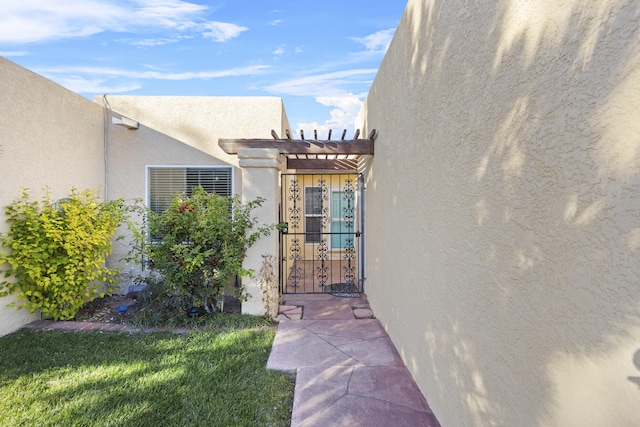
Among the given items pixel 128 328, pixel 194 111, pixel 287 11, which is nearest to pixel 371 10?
pixel 287 11

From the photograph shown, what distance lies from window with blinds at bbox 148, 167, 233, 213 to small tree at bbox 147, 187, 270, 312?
61.4 inches

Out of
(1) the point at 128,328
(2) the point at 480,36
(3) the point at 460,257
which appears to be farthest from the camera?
(1) the point at 128,328

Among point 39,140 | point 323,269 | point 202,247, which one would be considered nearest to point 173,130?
point 39,140

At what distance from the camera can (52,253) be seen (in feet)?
17.2

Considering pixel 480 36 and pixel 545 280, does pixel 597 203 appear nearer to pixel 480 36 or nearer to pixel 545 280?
pixel 545 280

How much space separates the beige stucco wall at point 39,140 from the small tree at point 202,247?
2111 millimetres

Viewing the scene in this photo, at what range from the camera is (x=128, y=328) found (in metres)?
5.19

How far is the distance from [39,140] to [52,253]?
2.06 m

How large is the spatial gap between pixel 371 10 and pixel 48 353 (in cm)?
862

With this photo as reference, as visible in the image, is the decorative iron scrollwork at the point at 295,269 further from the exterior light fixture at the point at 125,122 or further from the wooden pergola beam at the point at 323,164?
the exterior light fixture at the point at 125,122

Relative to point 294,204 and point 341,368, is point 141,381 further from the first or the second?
point 294,204

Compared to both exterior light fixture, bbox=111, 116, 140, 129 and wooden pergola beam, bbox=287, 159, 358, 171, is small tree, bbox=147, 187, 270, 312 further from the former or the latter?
exterior light fixture, bbox=111, 116, 140, 129

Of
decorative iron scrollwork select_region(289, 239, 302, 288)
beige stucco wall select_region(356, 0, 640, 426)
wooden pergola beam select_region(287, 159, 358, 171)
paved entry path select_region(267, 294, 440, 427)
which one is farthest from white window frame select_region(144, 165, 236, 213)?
beige stucco wall select_region(356, 0, 640, 426)

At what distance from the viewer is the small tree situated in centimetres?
539
